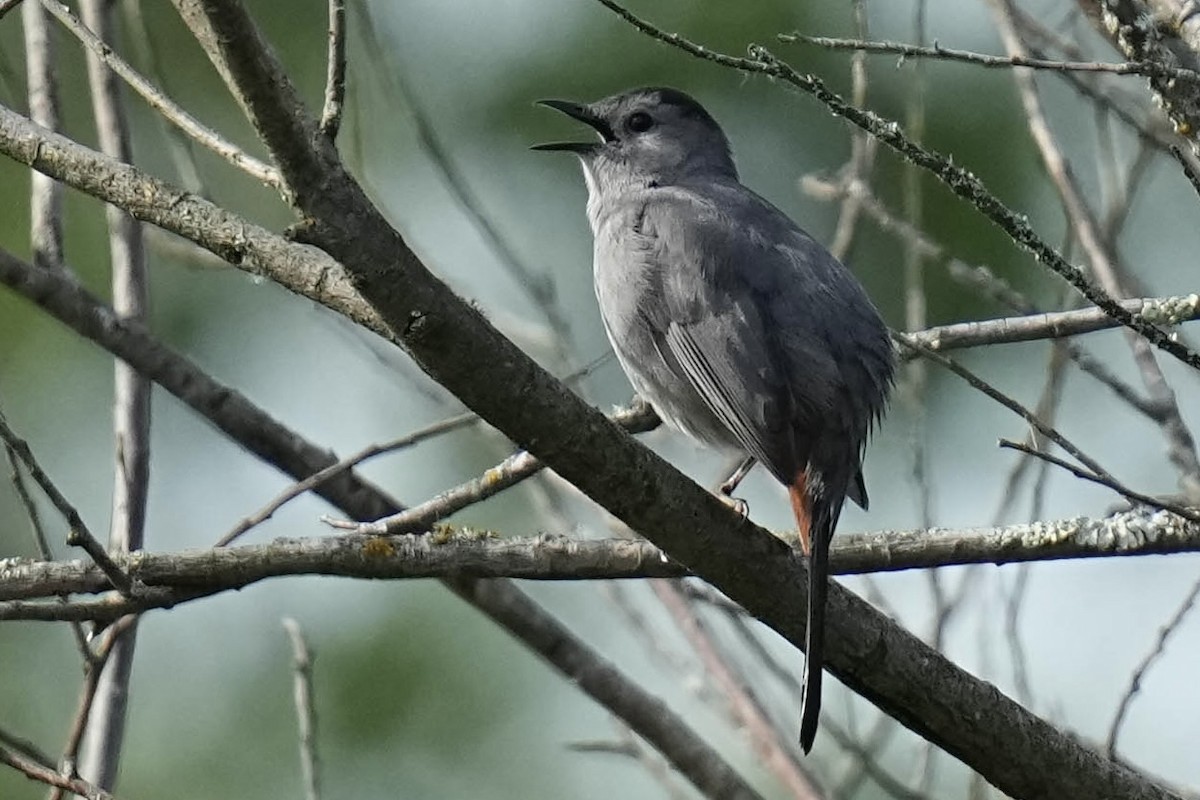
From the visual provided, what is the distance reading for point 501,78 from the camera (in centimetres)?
948

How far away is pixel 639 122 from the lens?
5781 millimetres

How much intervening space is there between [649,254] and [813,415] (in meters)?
0.77

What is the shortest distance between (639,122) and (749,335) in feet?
5.44

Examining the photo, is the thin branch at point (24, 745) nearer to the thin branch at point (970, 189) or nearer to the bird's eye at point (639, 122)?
the thin branch at point (970, 189)

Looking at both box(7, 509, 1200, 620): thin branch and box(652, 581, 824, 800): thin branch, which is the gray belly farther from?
box(7, 509, 1200, 620): thin branch

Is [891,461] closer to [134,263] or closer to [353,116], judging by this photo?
[353,116]

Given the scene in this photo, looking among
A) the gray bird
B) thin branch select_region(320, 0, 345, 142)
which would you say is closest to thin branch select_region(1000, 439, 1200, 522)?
the gray bird

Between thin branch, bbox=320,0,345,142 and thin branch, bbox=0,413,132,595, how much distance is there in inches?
34.4

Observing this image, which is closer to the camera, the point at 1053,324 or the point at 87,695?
the point at 87,695

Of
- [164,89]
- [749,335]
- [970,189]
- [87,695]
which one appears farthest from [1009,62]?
[164,89]

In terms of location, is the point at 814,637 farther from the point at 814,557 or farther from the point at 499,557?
the point at 499,557

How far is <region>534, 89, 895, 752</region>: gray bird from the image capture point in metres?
4.16

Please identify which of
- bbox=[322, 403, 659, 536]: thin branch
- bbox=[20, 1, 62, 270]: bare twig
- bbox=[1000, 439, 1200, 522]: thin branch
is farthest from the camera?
bbox=[20, 1, 62, 270]: bare twig

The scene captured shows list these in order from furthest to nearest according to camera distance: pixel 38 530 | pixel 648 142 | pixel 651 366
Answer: pixel 648 142 < pixel 651 366 < pixel 38 530
